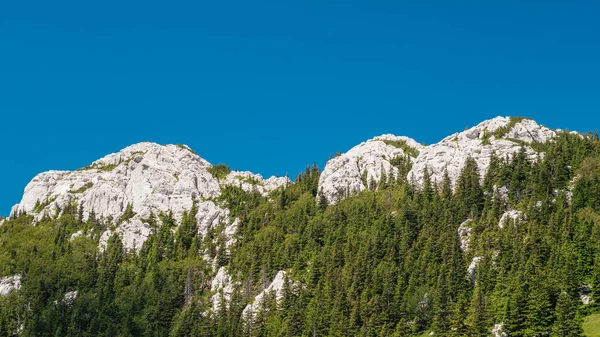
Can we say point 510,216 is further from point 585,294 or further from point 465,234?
point 585,294

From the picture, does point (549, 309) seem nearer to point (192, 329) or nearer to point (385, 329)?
point (385, 329)

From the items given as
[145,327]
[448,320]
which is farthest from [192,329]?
[448,320]

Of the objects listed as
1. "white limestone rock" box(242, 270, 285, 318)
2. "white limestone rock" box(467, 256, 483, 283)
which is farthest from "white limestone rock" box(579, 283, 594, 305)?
"white limestone rock" box(242, 270, 285, 318)

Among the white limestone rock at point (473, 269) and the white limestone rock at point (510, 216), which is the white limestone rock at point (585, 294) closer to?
the white limestone rock at point (473, 269)

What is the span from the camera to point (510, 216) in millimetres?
182625

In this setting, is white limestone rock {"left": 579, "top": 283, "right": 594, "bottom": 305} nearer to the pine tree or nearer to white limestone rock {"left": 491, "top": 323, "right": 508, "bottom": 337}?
the pine tree

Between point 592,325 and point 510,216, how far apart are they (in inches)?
2288

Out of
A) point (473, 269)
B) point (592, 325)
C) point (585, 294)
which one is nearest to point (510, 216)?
point (473, 269)

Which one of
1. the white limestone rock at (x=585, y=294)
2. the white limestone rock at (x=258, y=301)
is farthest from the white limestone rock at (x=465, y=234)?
the white limestone rock at (x=258, y=301)

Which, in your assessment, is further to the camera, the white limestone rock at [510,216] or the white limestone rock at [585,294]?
the white limestone rock at [510,216]

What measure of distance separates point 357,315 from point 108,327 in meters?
75.5

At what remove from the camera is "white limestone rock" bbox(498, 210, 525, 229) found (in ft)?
591

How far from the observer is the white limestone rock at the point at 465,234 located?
18138 cm

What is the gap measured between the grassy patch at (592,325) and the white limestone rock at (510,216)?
48.9m
